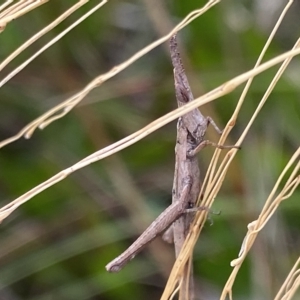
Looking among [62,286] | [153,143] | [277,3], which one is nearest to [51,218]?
[62,286]

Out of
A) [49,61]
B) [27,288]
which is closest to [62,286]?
[27,288]

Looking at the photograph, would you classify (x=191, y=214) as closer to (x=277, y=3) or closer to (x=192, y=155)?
(x=192, y=155)

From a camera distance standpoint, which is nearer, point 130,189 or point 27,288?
point 130,189

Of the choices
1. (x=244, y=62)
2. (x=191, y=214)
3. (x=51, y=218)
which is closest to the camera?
(x=191, y=214)

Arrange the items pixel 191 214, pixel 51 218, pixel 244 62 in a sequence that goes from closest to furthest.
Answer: pixel 191 214 < pixel 244 62 < pixel 51 218

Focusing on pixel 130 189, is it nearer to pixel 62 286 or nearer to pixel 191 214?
pixel 62 286

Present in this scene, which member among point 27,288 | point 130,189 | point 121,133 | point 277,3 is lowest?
point 27,288

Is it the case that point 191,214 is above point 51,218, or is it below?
below
